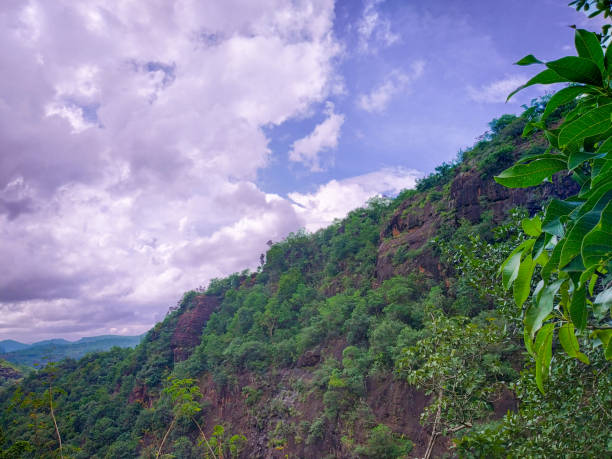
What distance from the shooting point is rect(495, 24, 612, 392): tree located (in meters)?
0.43

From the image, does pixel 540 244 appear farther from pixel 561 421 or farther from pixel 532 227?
pixel 561 421

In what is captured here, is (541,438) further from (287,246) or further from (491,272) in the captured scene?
(287,246)

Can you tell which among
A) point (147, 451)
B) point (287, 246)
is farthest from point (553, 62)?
point (287, 246)

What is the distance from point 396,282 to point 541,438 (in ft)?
41.9

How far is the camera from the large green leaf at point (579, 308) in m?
0.47

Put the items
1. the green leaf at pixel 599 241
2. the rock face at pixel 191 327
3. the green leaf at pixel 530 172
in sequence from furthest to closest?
the rock face at pixel 191 327, the green leaf at pixel 530 172, the green leaf at pixel 599 241

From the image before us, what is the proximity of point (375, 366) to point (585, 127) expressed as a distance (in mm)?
12403

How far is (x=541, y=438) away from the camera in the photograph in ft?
7.45

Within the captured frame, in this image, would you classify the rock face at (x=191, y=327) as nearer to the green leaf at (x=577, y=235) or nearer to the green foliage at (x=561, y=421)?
the green foliage at (x=561, y=421)

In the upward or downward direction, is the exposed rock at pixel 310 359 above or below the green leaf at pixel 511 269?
below

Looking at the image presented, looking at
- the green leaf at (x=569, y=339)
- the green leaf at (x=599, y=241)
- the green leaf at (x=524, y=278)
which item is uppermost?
the green leaf at (x=599, y=241)

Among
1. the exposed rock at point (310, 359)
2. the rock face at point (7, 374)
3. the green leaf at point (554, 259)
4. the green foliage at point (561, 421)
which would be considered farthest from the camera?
the rock face at point (7, 374)

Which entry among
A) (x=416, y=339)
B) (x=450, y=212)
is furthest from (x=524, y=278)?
(x=450, y=212)

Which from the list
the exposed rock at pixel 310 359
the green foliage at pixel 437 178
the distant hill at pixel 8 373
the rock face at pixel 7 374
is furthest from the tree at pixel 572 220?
the rock face at pixel 7 374
